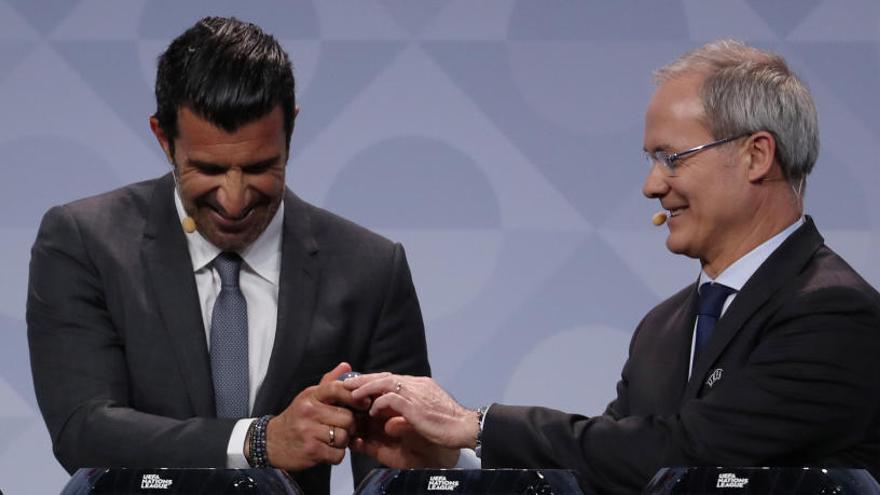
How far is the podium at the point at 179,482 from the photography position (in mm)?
1988

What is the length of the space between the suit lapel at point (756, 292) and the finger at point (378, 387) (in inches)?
19.8

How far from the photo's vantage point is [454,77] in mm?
3945

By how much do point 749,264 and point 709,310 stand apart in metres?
0.10

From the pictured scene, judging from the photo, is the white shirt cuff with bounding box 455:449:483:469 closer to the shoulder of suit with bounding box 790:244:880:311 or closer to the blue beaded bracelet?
the blue beaded bracelet

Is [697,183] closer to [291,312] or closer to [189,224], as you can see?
[291,312]

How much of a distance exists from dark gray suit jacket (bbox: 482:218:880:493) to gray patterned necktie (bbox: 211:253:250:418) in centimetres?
48

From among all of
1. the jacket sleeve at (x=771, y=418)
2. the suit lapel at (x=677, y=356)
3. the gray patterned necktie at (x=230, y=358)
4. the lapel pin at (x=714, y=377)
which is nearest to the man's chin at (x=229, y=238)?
the gray patterned necktie at (x=230, y=358)

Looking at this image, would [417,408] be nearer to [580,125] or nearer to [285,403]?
[285,403]

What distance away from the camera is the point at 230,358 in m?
2.79

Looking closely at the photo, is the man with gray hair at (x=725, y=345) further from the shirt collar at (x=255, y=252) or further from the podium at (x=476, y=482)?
the podium at (x=476, y=482)

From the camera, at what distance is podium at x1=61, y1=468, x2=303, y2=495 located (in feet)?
6.52

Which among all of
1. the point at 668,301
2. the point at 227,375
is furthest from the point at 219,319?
the point at 668,301

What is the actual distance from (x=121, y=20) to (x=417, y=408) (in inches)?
68.2

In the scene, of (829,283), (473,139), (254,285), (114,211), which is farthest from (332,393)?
(473,139)
